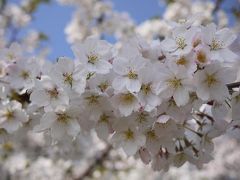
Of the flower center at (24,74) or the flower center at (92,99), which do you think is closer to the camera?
the flower center at (92,99)

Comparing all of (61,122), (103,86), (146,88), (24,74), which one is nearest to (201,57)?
(146,88)

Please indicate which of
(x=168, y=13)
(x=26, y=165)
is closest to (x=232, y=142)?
(x=168, y=13)

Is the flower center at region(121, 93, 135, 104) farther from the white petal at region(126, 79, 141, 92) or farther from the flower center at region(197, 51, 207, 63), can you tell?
the flower center at region(197, 51, 207, 63)

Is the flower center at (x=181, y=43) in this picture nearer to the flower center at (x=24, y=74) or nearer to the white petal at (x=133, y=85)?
the white petal at (x=133, y=85)

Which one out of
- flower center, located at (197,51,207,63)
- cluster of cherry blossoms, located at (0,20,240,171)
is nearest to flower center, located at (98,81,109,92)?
cluster of cherry blossoms, located at (0,20,240,171)

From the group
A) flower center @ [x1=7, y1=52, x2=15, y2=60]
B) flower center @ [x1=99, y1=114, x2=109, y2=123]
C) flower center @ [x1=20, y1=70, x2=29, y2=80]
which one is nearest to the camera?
flower center @ [x1=99, y1=114, x2=109, y2=123]

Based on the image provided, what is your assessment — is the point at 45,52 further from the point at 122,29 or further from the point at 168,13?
the point at 168,13

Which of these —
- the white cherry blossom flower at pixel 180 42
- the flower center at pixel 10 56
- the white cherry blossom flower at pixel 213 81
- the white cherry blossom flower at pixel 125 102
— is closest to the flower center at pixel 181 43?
the white cherry blossom flower at pixel 180 42

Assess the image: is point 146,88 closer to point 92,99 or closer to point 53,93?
point 92,99
